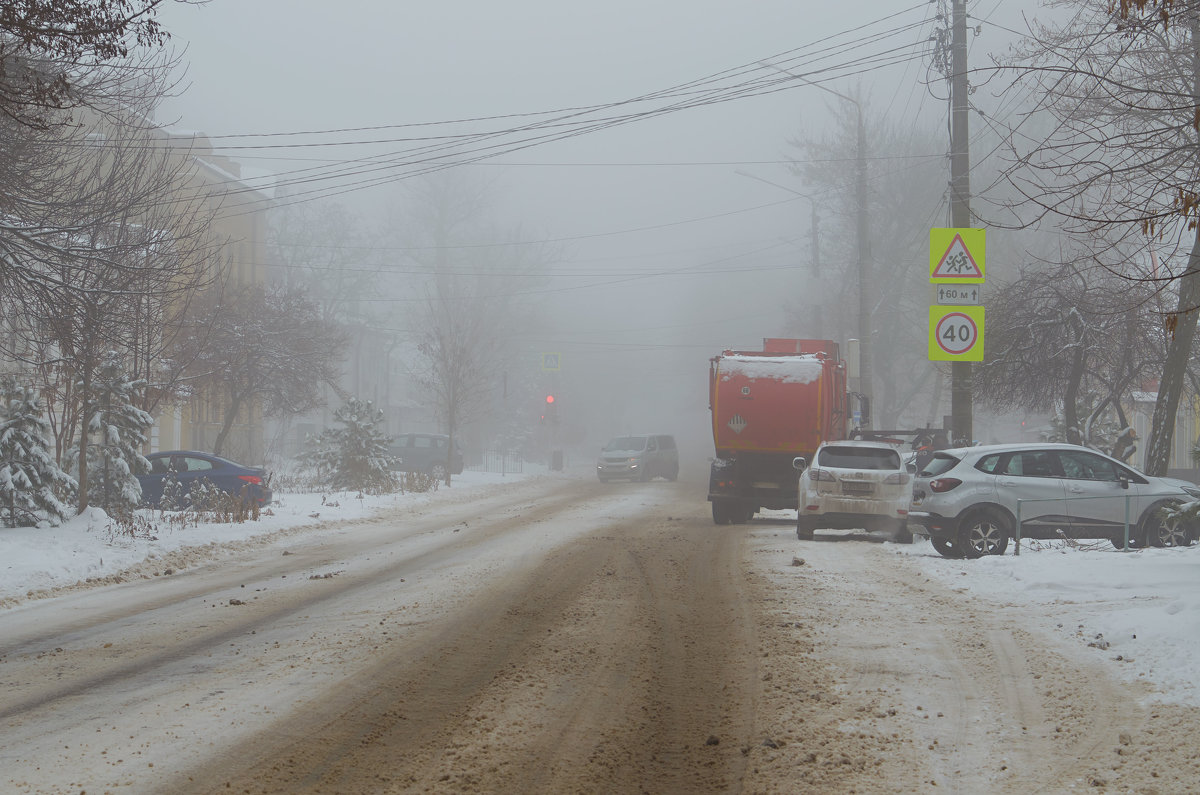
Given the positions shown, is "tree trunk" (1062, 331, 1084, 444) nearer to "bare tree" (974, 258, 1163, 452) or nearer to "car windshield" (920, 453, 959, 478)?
"bare tree" (974, 258, 1163, 452)

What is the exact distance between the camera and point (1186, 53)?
1529 cm

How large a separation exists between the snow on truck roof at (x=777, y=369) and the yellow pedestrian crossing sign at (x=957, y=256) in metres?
5.02

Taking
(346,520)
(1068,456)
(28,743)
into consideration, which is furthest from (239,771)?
(346,520)

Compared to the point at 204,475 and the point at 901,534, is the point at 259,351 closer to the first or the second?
the point at 204,475

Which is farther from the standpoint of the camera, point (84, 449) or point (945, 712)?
point (84, 449)

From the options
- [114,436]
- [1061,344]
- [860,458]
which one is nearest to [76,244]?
[114,436]

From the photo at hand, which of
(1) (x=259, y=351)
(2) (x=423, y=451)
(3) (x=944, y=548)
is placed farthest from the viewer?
(2) (x=423, y=451)

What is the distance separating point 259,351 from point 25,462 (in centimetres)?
1741

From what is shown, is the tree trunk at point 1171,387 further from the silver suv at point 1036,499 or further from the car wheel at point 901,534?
the car wheel at point 901,534

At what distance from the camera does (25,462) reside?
15.8 metres

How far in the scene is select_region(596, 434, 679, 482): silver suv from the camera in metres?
42.5

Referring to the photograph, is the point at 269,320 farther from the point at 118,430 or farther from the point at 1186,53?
the point at 1186,53

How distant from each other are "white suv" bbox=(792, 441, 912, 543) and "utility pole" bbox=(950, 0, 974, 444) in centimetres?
125

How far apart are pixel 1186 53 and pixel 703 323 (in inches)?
3830
